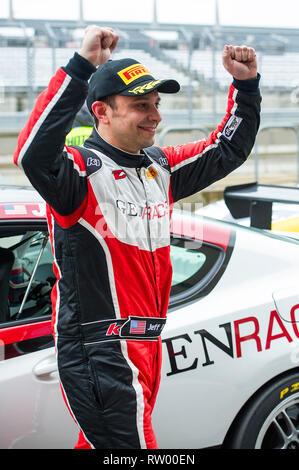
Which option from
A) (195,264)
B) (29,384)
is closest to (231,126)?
(195,264)

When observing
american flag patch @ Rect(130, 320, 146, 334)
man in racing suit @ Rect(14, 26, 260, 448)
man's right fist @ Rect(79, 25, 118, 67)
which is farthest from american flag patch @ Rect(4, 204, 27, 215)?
man's right fist @ Rect(79, 25, 118, 67)

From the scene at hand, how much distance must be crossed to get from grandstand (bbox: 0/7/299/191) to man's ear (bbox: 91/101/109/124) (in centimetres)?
528

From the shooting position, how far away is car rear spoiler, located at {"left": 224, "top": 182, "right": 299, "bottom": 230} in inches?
114

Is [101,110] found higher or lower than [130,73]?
lower

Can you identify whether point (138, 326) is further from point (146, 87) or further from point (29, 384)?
point (146, 87)

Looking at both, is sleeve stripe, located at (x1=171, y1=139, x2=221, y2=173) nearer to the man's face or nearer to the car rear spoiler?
the man's face

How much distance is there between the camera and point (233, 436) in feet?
7.88

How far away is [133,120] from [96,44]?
0.29 meters

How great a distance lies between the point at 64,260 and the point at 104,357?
13.0 inches

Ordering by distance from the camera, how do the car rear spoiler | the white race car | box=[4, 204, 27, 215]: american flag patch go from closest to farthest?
the white race car < box=[4, 204, 27, 215]: american flag patch < the car rear spoiler

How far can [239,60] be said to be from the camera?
203 centimetres

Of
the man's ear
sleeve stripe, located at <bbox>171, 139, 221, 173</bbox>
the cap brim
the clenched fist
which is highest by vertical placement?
the clenched fist

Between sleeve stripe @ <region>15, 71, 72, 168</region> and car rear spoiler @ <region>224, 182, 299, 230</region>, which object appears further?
car rear spoiler @ <region>224, 182, 299, 230</region>

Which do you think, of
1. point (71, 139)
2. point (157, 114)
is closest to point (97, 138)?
point (157, 114)
